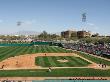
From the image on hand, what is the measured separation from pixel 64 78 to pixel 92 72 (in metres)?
7.37

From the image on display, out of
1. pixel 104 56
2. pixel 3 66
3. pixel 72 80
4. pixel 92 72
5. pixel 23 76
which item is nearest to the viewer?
pixel 72 80

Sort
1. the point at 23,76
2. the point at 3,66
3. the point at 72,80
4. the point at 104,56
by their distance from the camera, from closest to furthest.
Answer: the point at 72,80
the point at 23,76
the point at 3,66
the point at 104,56

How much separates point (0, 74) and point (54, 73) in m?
9.08

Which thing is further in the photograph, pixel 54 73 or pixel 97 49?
pixel 97 49

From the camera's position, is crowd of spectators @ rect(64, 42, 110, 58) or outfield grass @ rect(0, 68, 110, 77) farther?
crowd of spectators @ rect(64, 42, 110, 58)

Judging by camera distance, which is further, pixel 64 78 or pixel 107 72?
pixel 107 72

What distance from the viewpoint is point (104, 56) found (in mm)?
75000

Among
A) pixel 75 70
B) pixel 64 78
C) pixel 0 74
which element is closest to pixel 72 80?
pixel 64 78

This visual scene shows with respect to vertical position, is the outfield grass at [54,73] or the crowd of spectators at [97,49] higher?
the crowd of spectators at [97,49]

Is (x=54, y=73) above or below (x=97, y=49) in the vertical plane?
below

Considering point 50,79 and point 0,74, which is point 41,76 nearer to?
point 50,79

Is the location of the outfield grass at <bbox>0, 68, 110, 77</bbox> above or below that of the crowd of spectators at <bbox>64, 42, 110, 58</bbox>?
below

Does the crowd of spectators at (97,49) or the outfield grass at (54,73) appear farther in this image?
the crowd of spectators at (97,49)

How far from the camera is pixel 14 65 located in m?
55.3
